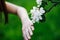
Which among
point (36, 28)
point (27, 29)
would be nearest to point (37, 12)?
point (27, 29)

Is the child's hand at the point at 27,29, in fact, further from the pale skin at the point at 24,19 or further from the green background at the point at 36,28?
the green background at the point at 36,28

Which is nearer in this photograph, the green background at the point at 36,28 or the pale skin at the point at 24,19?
the pale skin at the point at 24,19

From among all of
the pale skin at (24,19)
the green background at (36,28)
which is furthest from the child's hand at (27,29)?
the green background at (36,28)

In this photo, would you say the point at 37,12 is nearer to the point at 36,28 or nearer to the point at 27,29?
the point at 27,29

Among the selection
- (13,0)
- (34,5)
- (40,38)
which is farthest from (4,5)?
(40,38)

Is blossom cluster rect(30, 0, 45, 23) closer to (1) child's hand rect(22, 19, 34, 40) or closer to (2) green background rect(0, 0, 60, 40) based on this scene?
(1) child's hand rect(22, 19, 34, 40)

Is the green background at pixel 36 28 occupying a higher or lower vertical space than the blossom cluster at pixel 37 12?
lower
